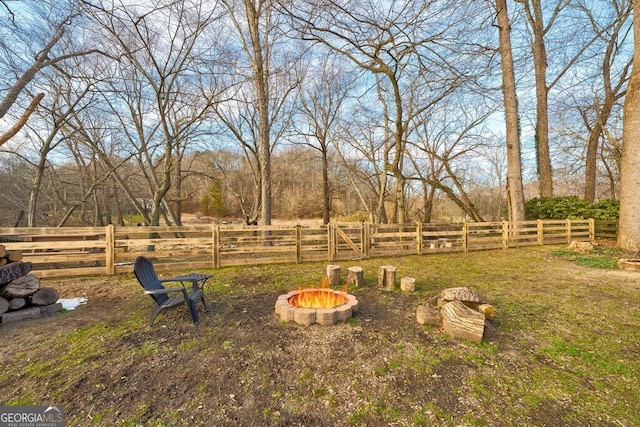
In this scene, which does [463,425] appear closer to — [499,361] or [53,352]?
[499,361]

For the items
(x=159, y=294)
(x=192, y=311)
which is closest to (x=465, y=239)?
(x=192, y=311)

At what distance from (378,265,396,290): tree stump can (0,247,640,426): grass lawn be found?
75 centimetres

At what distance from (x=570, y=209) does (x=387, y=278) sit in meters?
12.9

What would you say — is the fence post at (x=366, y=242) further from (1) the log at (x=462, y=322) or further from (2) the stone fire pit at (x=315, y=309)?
(1) the log at (x=462, y=322)

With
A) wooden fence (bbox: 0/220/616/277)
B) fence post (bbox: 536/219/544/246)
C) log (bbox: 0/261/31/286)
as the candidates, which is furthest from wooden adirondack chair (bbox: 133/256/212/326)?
fence post (bbox: 536/219/544/246)

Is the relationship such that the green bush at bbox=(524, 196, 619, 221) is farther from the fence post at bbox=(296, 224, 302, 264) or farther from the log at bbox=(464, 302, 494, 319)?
the log at bbox=(464, 302, 494, 319)

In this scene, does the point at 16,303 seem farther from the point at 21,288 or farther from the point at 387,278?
the point at 387,278

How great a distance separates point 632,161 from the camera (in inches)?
339

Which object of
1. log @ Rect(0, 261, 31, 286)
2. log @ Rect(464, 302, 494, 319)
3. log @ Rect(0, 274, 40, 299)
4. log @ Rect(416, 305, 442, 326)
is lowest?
log @ Rect(416, 305, 442, 326)

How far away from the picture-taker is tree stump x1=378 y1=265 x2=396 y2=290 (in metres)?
5.19

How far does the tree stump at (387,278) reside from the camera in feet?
17.0

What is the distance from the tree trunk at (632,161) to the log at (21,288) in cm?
1538

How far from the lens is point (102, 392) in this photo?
7.36ft

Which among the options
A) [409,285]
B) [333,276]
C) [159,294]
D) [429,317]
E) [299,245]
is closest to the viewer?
[429,317]
